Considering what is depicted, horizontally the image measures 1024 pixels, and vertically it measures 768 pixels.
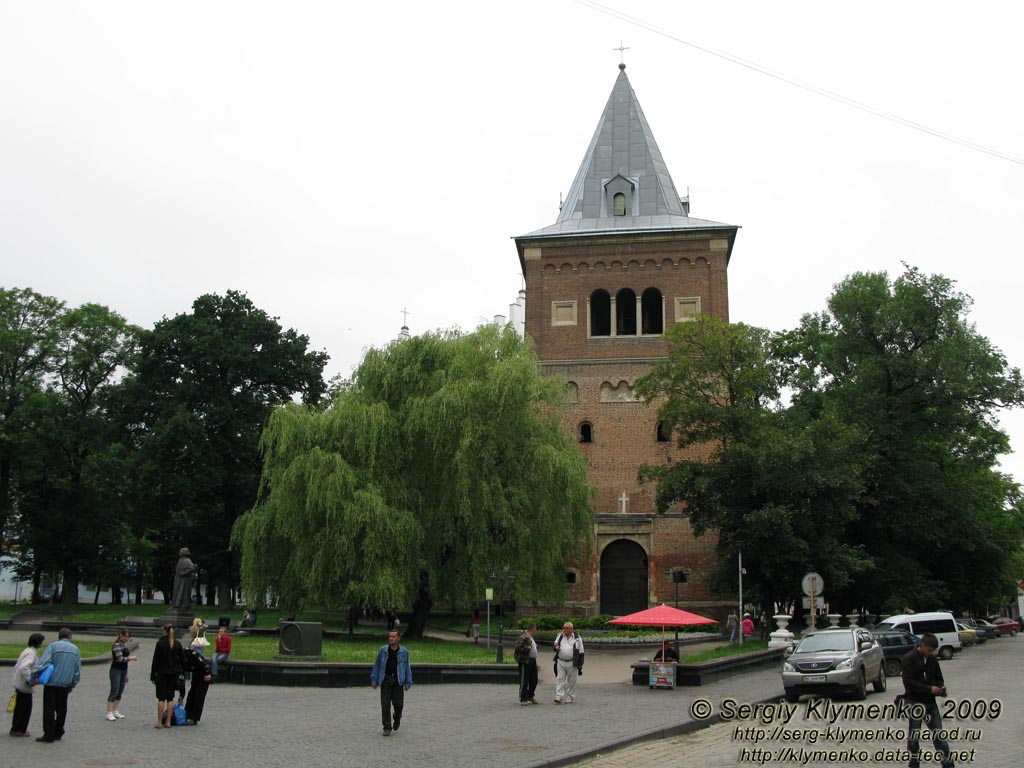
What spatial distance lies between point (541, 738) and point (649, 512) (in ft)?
91.0

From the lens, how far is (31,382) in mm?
48312

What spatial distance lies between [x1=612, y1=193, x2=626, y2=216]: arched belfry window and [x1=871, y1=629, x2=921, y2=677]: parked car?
24.7 m

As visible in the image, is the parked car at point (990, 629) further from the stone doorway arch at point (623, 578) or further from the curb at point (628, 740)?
the curb at point (628, 740)

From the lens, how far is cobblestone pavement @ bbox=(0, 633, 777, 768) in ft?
35.4

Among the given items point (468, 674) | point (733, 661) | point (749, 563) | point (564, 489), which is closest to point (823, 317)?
point (749, 563)

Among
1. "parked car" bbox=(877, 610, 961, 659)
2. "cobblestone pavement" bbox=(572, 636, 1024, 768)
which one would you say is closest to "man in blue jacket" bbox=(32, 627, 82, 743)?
"cobblestone pavement" bbox=(572, 636, 1024, 768)

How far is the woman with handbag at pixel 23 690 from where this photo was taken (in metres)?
11.8

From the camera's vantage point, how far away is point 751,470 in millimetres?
33812

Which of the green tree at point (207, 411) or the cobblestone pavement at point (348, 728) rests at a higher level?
the green tree at point (207, 411)

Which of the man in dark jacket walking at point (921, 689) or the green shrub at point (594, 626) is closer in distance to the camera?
the man in dark jacket walking at point (921, 689)

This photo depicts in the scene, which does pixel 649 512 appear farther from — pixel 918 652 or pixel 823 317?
pixel 918 652

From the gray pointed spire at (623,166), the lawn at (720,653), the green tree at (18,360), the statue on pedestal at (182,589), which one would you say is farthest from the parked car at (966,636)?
the green tree at (18,360)

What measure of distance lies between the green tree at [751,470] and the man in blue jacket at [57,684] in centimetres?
2376

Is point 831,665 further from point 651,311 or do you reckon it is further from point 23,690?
point 651,311
